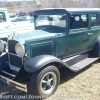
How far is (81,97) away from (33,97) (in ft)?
3.21

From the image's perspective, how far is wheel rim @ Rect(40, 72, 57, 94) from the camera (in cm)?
322

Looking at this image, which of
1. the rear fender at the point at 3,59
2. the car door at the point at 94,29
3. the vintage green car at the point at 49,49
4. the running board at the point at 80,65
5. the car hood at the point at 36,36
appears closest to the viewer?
the vintage green car at the point at 49,49

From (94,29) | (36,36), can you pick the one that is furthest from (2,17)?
(94,29)

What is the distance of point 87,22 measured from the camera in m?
4.44

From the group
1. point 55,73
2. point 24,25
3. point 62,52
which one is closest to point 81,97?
point 55,73

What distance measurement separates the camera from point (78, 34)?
423 cm

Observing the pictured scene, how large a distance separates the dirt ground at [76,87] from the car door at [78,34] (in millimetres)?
643

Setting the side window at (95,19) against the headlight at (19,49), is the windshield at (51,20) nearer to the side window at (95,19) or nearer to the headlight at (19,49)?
the side window at (95,19)

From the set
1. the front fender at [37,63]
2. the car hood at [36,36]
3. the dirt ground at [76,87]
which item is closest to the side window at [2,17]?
the car hood at [36,36]

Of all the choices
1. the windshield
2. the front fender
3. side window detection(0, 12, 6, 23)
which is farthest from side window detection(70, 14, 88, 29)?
side window detection(0, 12, 6, 23)

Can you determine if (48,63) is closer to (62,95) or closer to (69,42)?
(62,95)

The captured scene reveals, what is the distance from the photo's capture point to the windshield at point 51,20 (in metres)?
3.92

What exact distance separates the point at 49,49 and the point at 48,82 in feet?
2.77

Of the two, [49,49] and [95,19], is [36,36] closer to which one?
[49,49]
